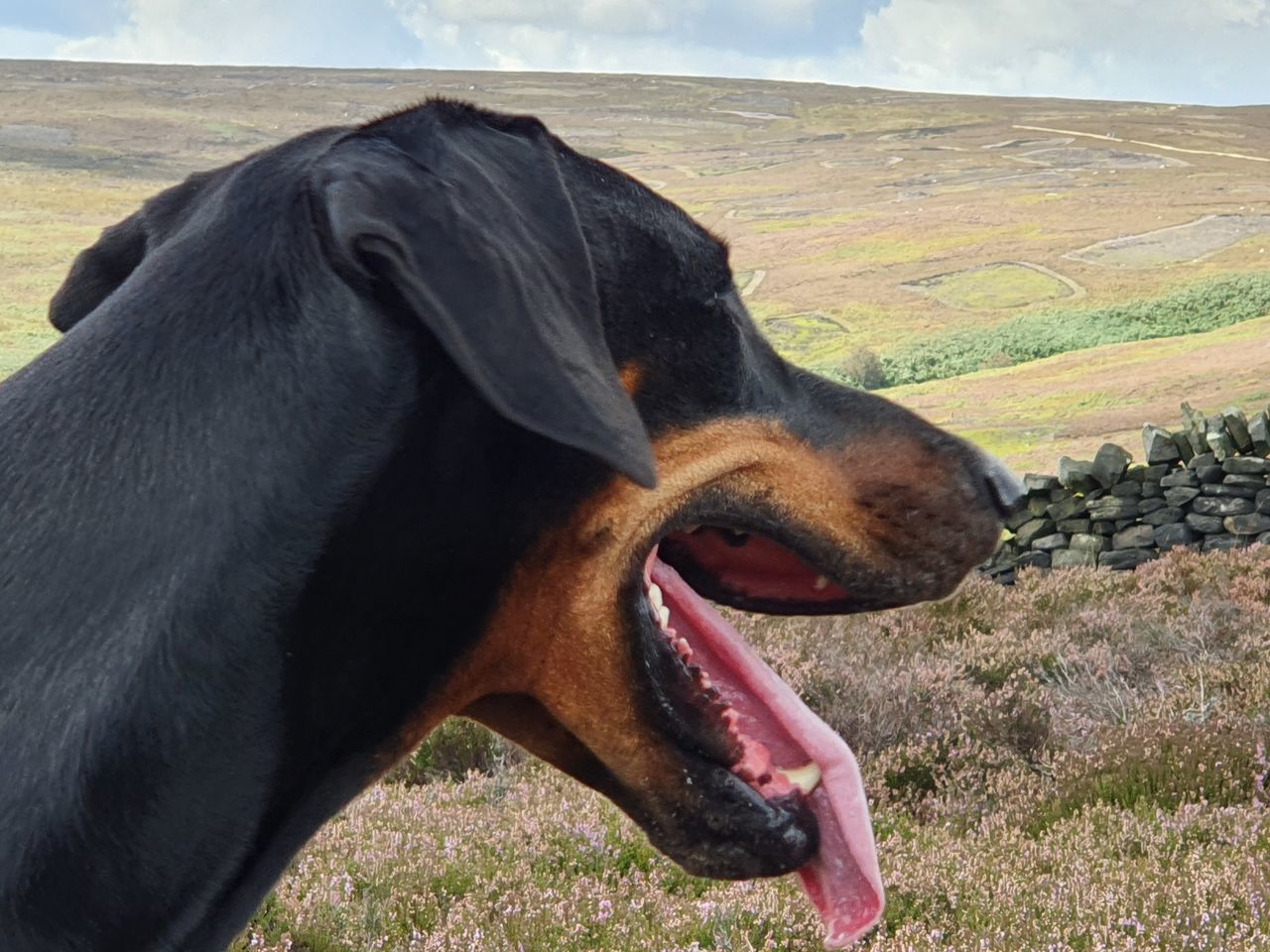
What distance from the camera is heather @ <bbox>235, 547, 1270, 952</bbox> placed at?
11.4 feet

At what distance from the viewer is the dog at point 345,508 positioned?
1411 mm

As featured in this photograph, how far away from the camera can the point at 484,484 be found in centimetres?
161

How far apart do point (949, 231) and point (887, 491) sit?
21.8 metres

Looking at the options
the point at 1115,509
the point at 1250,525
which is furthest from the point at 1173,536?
the point at 1250,525

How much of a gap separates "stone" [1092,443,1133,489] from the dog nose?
35.9 feet

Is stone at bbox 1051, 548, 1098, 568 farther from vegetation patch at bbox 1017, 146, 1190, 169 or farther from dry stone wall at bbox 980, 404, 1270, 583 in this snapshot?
vegetation patch at bbox 1017, 146, 1190, 169

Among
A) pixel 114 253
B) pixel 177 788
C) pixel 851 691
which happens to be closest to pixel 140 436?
pixel 177 788

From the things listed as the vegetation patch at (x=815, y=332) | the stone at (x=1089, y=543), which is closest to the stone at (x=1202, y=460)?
the stone at (x=1089, y=543)

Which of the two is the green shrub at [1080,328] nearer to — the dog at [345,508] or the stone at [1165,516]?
the stone at [1165,516]

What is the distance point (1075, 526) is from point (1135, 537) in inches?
21.6

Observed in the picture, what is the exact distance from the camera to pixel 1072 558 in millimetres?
12430

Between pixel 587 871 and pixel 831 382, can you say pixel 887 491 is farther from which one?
pixel 587 871

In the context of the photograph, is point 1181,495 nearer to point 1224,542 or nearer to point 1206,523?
point 1206,523

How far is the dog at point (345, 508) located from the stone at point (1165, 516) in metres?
11.2
